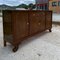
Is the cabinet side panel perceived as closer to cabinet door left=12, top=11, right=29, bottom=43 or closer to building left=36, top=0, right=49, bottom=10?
cabinet door left=12, top=11, right=29, bottom=43

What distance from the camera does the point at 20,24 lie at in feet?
6.36

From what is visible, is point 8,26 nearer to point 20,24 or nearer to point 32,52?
point 20,24

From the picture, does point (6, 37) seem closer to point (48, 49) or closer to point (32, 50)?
point (32, 50)

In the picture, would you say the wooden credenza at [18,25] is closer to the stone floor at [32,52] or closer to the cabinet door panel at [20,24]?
the cabinet door panel at [20,24]

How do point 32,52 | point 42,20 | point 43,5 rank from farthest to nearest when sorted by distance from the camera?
point 43,5 → point 42,20 → point 32,52

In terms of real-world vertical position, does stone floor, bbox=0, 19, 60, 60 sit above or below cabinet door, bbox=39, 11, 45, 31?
below

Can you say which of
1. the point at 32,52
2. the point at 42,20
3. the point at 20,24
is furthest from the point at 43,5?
the point at 32,52

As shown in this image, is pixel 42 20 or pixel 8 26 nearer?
pixel 8 26

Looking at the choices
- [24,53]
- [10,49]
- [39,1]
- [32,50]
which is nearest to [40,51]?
[32,50]

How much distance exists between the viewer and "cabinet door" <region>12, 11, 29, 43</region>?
1817 mm

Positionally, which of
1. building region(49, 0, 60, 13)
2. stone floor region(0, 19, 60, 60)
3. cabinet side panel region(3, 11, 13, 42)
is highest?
building region(49, 0, 60, 13)

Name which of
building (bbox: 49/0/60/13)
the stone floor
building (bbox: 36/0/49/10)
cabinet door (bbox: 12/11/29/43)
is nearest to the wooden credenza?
cabinet door (bbox: 12/11/29/43)

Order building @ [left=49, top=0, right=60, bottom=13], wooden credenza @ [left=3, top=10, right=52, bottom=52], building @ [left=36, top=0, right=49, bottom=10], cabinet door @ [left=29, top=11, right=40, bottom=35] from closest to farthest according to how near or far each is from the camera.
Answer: wooden credenza @ [left=3, top=10, right=52, bottom=52] → cabinet door @ [left=29, top=11, right=40, bottom=35] → building @ [left=49, top=0, right=60, bottom=13] → building @ [left=36, top=0, right=49, bottom=10]

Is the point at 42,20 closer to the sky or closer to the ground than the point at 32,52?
closer to the sky
